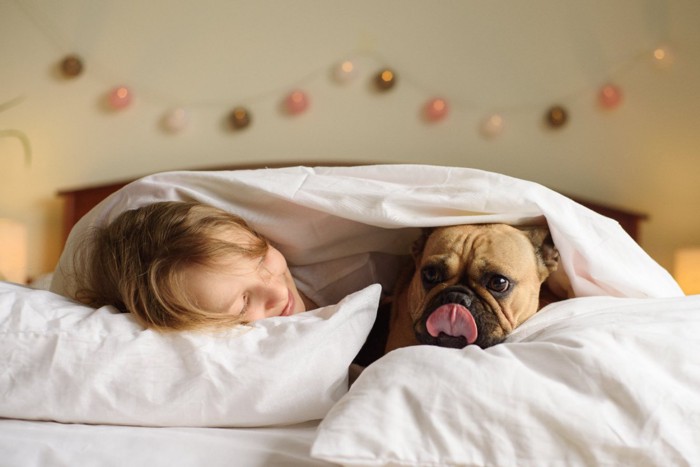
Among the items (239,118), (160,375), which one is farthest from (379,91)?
(160,375)

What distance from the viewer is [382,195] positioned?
4.02 feet

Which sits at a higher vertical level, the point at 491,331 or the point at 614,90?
the point at 614,90

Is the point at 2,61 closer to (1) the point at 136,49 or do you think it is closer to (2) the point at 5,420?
(1) the point at 136,49

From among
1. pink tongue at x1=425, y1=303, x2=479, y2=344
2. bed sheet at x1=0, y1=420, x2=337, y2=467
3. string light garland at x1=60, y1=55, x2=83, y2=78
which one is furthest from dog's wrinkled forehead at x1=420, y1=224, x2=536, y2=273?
string light garland at x1=60, y1=55, x2=83, y2=78

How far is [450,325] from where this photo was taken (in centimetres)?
112

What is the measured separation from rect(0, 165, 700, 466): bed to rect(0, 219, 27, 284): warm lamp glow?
2.02 m

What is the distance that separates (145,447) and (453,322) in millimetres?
497

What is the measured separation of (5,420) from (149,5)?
238 cm

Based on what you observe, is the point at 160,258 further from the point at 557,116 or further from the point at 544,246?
the point at 557,116

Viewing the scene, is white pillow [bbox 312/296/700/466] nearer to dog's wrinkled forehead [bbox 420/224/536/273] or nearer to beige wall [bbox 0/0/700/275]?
dog's wrinkled forehead [bbox 420/224/536/273]

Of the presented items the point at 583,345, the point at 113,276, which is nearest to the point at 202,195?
the point at 113,276

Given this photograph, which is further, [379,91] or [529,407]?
[379,91]

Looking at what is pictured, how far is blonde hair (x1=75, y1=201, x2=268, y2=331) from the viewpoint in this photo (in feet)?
3.45

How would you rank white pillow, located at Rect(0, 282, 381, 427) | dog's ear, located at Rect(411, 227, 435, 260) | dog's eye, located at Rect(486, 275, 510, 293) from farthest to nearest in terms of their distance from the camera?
1. dog's ear, located at Rect(411, 227, 435, 260)
2. dog's eye, located at Rect(486, 275, 510, 293)
3. white pillow, located at Rect(0, 282, 381, 427)
